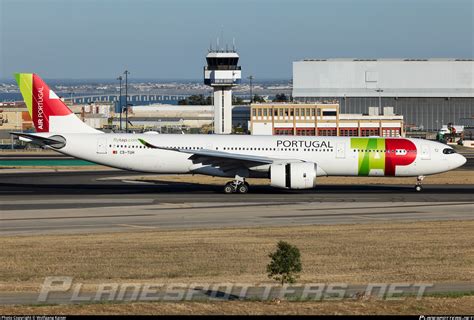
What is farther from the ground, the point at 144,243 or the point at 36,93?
the point at 36,93

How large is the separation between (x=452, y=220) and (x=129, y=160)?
1983 cm

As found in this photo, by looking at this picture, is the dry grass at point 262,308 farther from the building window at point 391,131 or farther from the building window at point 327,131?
the building window at point 391,131

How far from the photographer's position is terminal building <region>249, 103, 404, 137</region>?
377ft

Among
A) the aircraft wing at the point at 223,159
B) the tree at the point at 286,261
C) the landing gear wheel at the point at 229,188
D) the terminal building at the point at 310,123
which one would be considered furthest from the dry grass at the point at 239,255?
the terminal building at the point at 310,123

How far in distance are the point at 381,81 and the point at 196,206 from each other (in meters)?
124

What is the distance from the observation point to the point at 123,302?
19.8 m

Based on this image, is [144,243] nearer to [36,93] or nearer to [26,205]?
[26,205]

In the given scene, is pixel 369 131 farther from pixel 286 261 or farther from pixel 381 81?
pixel 286 261

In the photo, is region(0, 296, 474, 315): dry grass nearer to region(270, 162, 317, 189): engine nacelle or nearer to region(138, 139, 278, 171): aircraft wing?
region(270, 162, 317, 189): engine nacelle

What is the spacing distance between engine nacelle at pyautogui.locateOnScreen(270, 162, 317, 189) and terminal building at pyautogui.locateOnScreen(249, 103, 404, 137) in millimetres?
65218

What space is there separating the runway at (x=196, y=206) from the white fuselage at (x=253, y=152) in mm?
1403

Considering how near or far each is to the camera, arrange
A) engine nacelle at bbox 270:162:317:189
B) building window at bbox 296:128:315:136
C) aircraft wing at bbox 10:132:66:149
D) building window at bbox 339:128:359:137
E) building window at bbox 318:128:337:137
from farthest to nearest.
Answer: building window at bbox 339:128:359:137
building window at bbox 318:128:337:137
building window at bbox 296:128:315:136
aircraft wing at bbox 10:132:66:149
engine nacelle at bbox 270:162:317:189

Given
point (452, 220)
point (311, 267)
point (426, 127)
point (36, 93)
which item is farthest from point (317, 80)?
point (311, 267)

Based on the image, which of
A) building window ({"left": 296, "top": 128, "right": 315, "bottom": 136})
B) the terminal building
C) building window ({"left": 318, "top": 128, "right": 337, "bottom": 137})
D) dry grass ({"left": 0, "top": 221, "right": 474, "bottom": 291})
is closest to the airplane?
dry grass ({"left": 0, "top": 221, "right": 474, "bottom": 291})
